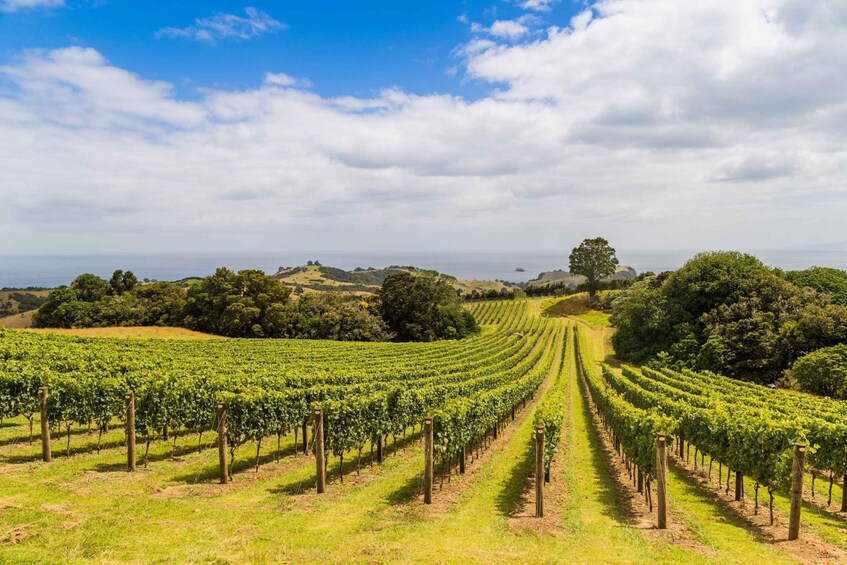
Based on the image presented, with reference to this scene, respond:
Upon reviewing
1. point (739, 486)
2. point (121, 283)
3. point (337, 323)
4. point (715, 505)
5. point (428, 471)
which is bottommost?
point (715, 505)

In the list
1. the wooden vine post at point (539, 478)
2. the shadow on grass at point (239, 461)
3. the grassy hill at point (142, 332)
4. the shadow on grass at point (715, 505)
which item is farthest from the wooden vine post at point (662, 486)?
the grassy hill at point (142, 332)

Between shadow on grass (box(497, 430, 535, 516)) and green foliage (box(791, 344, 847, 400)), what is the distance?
32.8 metres

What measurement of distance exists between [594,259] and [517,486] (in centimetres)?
10142

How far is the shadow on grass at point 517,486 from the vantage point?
13.7m

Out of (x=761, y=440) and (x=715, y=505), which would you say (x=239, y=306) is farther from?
(x=761, y=440)

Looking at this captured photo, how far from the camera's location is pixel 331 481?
1535cm

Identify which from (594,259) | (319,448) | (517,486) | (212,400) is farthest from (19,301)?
(517,486)

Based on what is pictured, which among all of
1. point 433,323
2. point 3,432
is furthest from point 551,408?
point 433,323

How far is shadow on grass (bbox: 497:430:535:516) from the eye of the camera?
13727 millimetres

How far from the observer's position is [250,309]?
71625mm

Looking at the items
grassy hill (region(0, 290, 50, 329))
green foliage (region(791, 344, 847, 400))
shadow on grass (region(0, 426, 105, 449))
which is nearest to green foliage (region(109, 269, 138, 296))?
shadow on grass (region(0, 426, 105, 449))

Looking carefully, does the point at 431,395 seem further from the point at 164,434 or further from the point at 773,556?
the point at 773,556

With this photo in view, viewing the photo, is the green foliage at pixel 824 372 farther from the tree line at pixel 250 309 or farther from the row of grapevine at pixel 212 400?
the tree line at pixel 250 309

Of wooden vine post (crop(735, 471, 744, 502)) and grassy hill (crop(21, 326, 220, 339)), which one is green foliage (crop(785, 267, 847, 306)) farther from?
grassy hill (crop(21, 326, 220, 339))
